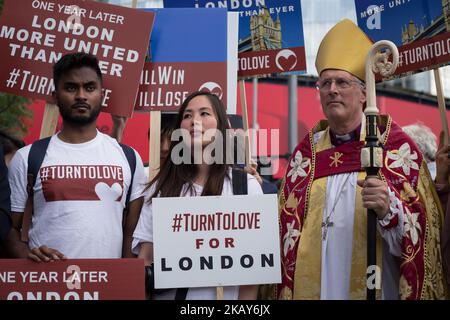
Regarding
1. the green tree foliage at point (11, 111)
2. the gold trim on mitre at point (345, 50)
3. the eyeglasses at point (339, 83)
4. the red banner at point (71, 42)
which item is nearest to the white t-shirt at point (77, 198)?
the red banner at point (71, 42)

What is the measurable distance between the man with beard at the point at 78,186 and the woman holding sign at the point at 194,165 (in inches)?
6.5

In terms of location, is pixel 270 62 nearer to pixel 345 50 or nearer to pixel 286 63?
pixel 286 63

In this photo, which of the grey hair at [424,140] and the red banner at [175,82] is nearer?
the red banner at [175,82]

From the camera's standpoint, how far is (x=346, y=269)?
5434 millimetres

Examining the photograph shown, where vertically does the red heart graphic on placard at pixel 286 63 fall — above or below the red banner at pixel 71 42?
above

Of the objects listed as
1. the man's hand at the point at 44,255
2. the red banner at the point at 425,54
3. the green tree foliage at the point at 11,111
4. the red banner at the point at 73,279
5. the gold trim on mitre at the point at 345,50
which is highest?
the green tree foliage at the point at 11,111

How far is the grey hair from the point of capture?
7398mm

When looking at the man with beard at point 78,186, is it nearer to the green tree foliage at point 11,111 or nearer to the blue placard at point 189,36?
the blue placard at point 189,36

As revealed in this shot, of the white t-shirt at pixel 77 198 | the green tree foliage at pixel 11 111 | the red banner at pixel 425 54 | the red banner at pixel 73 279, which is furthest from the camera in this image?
the green tree foliage at pixel 11 111

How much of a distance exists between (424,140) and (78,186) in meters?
3.28

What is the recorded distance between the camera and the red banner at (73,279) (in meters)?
4.90

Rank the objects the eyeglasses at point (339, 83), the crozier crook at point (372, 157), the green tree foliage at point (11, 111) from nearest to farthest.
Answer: the crozier crook at point (372, 157)
the eyeglasses at point (339, 83)
the green tree foliage at point (11, 111)
